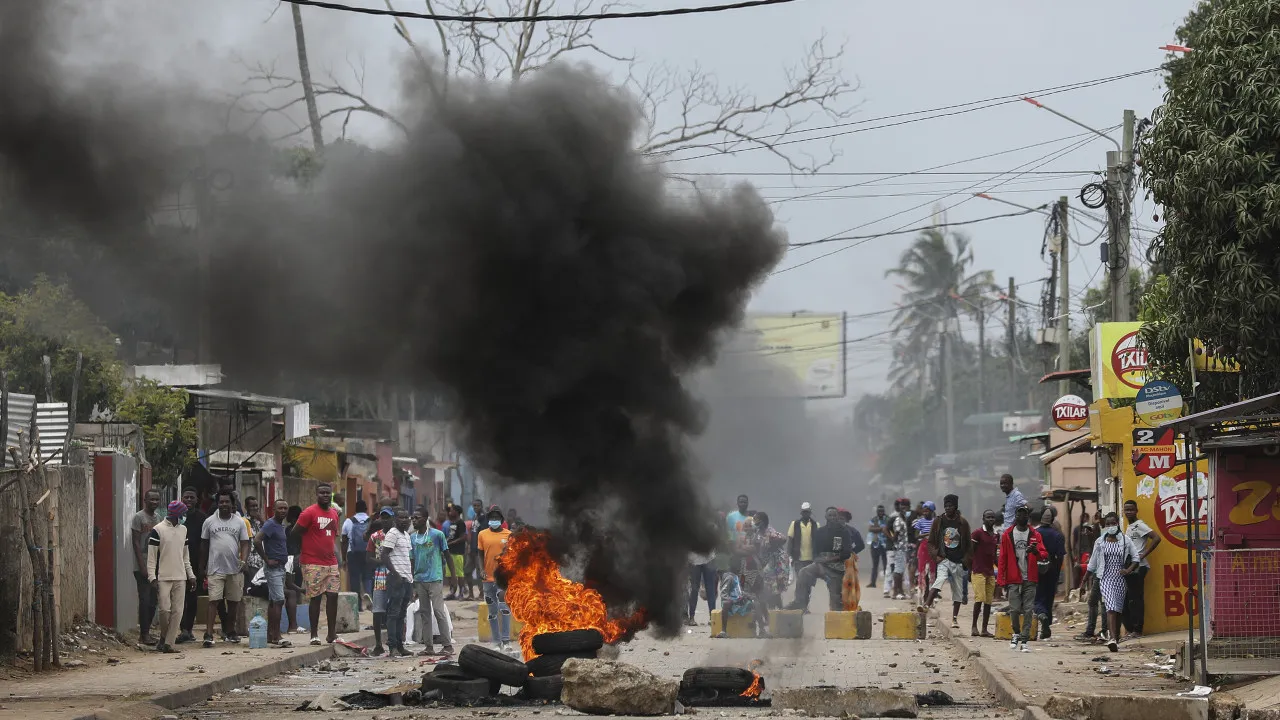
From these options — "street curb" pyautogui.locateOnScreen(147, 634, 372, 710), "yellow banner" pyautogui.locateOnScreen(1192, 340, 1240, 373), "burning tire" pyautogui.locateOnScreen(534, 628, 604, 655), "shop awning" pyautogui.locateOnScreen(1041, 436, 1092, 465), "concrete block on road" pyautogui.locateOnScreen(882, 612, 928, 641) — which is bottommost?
"concrete block on road" pyautogui.locateOnScreen(882, 612, 928, 641)

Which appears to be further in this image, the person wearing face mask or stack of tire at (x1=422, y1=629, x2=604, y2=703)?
the person wearing face mask

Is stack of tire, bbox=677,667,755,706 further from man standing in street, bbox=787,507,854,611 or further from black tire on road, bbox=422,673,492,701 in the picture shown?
man standing in street, bbox=787,507,854,611

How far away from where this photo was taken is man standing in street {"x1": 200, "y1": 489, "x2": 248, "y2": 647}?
17703mm

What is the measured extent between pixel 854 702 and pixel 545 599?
3.08 metres

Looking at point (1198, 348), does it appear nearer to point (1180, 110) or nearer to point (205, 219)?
point (1180, 110)

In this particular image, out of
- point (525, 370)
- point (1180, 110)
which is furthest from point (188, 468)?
point (1180, 110)

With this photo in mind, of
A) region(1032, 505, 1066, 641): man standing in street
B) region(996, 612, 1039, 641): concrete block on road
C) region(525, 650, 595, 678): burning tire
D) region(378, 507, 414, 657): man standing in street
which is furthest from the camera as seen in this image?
region(996, 612, 1039, 641): concrete block on road

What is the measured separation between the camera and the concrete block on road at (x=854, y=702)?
11766mm

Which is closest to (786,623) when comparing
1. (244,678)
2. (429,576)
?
(429,576)

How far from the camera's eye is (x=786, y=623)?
18.5 metres

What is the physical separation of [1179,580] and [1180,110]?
7.39m

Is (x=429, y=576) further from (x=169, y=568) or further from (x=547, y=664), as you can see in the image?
(x=547, y=664)

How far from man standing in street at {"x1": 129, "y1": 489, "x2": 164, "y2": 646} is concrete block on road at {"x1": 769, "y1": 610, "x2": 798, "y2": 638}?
23.4 ft

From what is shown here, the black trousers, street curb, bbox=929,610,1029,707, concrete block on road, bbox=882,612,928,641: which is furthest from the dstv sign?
street curb, bbox=929,610,1029,707
